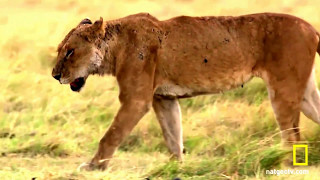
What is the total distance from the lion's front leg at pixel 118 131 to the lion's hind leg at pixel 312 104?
1538 millimetres

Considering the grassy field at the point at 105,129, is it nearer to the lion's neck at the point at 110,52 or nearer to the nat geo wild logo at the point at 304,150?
the nat geo wild logo at the point at 304,150

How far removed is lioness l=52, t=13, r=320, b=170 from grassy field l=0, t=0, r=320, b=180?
0.52 meters

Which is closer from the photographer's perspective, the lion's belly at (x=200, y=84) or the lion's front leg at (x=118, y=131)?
the lion's front leg at (x=118, y=131)

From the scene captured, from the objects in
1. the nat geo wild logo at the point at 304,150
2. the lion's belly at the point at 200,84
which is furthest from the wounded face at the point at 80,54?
the nat geo wild logo at the point at 304,150

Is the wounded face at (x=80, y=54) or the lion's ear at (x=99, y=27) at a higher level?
the lion's ear at (x=99, y=27)

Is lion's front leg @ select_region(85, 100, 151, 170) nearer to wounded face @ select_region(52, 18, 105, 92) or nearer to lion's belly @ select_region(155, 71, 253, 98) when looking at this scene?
lion's belly @ select_region(155, 71, 253, 98)

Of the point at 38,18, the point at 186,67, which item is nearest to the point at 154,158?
the point at 186,67

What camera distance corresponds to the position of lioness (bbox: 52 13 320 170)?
794 centimetres

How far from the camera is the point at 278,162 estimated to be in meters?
7.15

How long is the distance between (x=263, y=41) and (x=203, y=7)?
1120 centimetres

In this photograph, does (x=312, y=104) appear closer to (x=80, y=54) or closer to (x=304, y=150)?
(x=304, y=150)

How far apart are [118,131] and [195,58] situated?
1018mm

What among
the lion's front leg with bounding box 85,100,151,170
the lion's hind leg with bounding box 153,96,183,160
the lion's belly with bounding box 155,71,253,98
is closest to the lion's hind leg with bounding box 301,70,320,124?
the lion's belly with bounding box 155,71,253,98

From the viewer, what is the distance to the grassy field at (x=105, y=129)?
716 centimetres
